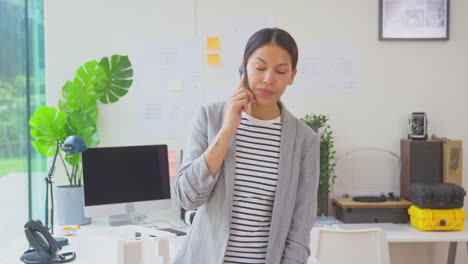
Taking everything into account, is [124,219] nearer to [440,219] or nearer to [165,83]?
[165,83]

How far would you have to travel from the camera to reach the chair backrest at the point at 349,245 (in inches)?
90.1

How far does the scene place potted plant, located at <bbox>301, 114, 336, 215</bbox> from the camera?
3232mm

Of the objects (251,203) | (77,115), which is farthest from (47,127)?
(251,203)

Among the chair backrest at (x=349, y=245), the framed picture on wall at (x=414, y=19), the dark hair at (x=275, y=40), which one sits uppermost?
the framed picture on wall at (x=414, y=19)

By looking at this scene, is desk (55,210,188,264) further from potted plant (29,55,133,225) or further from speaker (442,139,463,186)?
speaker (442,139,463,186)

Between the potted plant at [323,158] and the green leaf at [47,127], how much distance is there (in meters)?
1.59

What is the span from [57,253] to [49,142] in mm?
1085

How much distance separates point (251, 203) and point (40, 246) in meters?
1.19

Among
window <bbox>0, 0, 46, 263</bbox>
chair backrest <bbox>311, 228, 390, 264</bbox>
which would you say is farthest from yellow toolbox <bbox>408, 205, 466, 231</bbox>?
window <bbox>0, 0, 46, 263</bbox>

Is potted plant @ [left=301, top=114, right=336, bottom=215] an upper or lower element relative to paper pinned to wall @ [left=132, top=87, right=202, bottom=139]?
lower

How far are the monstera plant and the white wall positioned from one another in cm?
18

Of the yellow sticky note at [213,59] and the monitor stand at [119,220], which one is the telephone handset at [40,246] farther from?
the yellow sticky note at [213,59]

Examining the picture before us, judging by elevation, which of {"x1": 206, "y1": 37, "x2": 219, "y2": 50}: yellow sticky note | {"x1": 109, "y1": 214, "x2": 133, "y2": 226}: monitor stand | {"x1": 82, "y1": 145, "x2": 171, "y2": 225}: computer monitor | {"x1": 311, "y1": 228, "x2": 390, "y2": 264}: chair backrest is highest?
{"x1": 206, "y1": 37, "x2": 219, "y2": 50}: yellow sticky note

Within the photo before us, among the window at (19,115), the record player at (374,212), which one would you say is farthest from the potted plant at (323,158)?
the window at (19,115)
